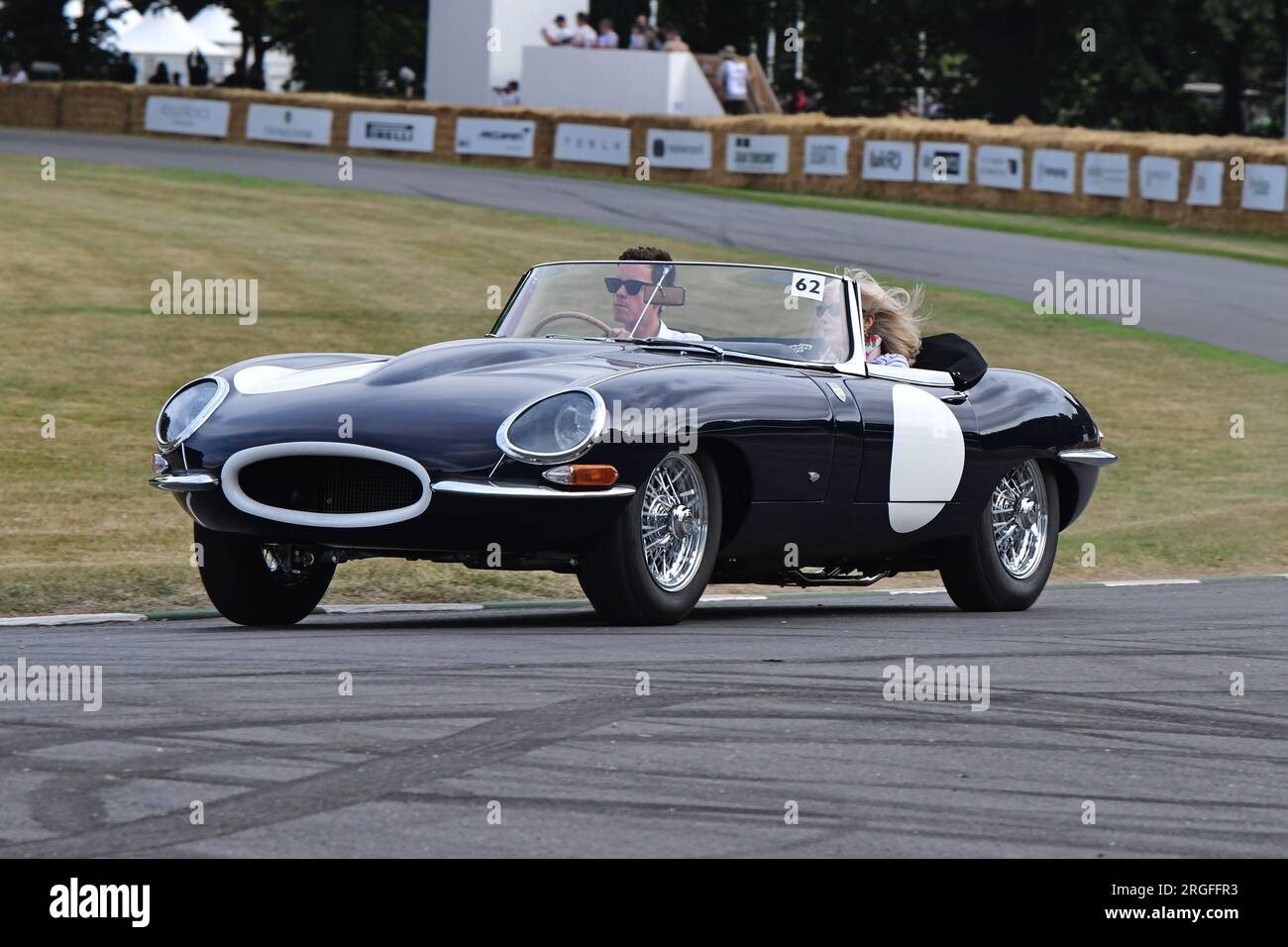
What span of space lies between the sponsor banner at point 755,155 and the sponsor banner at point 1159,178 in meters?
6.16

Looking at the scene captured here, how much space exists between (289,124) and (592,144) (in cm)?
639

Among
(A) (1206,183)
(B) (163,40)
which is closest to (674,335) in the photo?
(A) (1206,183)

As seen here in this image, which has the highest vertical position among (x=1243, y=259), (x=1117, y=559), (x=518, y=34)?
(x=518, y=34)

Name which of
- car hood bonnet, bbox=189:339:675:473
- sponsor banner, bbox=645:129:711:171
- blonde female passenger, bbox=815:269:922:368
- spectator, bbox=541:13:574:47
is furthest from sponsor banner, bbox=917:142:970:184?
car hood bonnet, bbox=189:339:675:473

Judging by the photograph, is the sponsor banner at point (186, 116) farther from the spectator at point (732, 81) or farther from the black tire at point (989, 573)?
the black tire at point (989, 573)

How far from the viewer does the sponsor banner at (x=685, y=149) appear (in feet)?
121

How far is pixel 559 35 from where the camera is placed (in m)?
41.9

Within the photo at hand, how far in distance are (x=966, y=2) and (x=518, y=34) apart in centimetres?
1048

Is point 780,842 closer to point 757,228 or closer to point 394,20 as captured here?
point 757,228

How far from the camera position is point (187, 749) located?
15.8 ft

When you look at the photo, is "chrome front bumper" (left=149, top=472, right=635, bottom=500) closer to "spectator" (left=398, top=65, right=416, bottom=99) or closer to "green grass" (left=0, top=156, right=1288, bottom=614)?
"green grass" (left=0, top=156, right=1288, bottom=614)

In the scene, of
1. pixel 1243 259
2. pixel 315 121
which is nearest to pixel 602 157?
pixel 315 121

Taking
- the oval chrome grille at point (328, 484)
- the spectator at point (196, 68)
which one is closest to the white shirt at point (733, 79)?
the spectator at point (196, 68)
